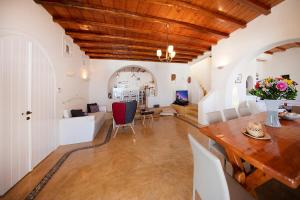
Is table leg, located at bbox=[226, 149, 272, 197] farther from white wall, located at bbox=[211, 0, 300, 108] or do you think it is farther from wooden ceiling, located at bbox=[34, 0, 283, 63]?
white wall, located at bbox=[211, 0, 300, 108]

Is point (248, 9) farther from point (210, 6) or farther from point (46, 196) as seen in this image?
point (46, 196)

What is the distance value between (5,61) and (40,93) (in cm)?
81

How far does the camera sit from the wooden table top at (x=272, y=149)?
81cm

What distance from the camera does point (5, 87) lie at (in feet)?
5.46

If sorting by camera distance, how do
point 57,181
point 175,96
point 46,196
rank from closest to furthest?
point 46,196, point 57,181, point 175,96

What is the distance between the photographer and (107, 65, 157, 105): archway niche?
7970 mm

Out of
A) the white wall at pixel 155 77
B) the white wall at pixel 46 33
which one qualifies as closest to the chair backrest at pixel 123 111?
the white wall at pixel 46 33

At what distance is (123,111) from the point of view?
3.57m

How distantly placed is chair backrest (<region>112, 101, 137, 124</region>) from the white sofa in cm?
65

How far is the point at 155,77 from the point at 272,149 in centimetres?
600

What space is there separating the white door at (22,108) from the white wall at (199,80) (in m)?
6.59

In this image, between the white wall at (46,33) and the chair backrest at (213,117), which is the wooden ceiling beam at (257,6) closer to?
the chair backrest at (213,117)

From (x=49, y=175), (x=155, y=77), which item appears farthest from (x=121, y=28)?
(x=155, y=77)

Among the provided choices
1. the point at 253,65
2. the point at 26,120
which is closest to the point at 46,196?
the point at 26,120
